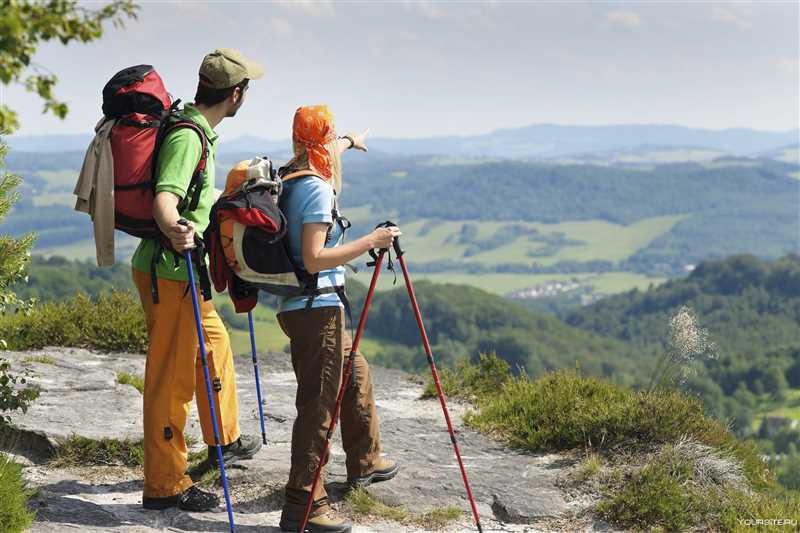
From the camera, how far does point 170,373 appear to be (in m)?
5.45

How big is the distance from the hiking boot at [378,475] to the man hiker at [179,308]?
3.29ft

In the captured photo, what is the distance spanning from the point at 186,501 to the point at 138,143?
237cm

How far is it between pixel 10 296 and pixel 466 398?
16.0ft

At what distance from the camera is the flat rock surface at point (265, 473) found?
5656mm

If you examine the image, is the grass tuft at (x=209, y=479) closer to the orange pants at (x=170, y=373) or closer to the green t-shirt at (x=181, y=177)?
the orange pants at (x=170, y=373)

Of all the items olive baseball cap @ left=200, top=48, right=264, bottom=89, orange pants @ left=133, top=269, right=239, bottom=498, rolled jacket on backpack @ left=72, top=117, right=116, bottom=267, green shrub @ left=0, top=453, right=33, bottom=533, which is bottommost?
green shrub @ left=0, top=453, right=33, bottom=533

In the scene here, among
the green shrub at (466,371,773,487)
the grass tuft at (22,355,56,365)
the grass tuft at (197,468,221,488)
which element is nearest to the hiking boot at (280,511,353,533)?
the grass tuft at (197,468,221,488)

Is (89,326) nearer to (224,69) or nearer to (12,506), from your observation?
(12,506)

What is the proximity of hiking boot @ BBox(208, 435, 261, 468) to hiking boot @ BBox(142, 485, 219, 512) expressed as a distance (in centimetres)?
60

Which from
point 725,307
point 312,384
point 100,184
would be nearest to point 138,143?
point 100,184

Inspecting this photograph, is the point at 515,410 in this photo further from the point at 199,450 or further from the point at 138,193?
the point at 138,193

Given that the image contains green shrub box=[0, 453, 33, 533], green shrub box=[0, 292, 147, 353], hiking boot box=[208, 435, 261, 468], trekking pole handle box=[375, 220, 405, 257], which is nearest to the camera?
green shrub box=[0, 453, 33, 533]

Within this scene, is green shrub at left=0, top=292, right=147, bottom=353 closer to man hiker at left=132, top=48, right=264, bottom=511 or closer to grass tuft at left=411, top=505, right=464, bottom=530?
man hiker at left=132, top=48, right=264, bottom=511

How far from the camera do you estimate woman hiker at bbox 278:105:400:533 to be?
16.0 ft
